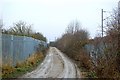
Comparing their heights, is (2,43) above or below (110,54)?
above

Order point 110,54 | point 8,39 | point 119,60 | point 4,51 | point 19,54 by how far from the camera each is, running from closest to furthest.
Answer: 1. point 119,60
2. point 110,54
3. point 4,51
4. point 8,39
5. point 19,54

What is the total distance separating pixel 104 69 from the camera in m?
6.02

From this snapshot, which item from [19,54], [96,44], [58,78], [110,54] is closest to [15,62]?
[19,54]

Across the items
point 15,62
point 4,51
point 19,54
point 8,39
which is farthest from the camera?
point 19,54

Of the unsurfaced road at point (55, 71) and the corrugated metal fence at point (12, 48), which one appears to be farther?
the unsurfaced road at point (55, 71)

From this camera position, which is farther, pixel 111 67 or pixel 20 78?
pixel 20 78

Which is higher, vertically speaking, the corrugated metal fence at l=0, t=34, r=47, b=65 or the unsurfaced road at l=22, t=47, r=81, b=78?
the corrugated metal fence at l=0, t=34, r=47, b=65

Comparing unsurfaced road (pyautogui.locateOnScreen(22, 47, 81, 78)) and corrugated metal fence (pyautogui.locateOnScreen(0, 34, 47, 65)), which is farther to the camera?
unsurfaced road (pyautogui.locateOnScreen(22, 47, 81, 78))

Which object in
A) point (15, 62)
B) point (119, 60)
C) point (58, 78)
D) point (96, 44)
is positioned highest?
point (96, 44)

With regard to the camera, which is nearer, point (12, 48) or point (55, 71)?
point (12, 48)

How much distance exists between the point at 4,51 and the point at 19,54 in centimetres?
227

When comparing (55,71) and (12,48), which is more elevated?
(12,48)

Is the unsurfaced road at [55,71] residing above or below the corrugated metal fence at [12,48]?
below

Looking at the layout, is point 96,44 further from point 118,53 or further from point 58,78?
point 58,78
